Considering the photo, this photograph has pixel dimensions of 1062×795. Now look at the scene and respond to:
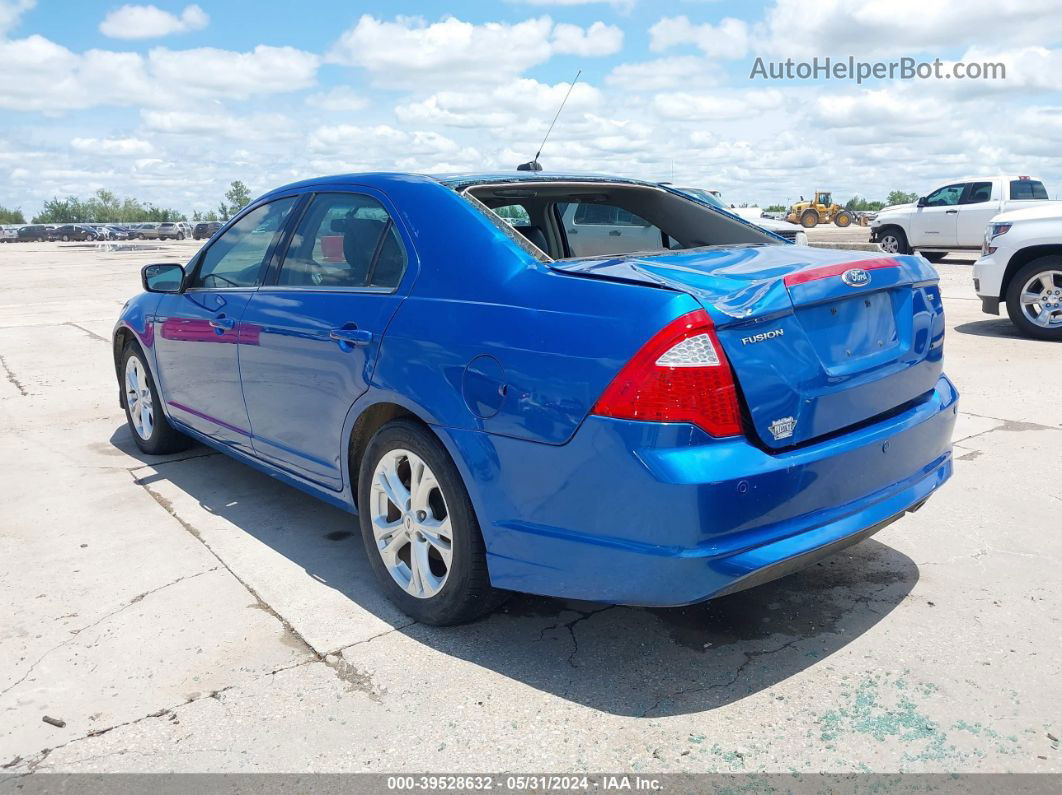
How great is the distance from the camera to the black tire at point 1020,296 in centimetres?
898

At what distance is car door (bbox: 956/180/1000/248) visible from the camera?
18062 millimetres

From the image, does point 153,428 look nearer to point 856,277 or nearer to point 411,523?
point 411,523

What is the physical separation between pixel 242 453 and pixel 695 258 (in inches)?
100.0

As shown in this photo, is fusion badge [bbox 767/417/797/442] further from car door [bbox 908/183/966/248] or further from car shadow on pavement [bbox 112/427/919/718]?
car door [bbox 908/183/966/248]

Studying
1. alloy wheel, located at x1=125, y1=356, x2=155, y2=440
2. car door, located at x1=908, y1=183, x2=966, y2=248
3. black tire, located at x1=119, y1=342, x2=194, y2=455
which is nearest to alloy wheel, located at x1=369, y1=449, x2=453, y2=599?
black tire, located at x1=119, y1=342, x2=194, y2=455

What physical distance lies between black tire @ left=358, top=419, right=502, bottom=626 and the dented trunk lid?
0.77 m

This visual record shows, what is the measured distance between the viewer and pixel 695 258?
3.22 meters

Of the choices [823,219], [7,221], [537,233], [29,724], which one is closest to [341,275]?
[537,233]

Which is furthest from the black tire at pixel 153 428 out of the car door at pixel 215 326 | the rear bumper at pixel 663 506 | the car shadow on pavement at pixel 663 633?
the rear bumper at pixel 663 506

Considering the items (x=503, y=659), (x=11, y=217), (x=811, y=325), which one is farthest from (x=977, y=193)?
(x=11, y=217)

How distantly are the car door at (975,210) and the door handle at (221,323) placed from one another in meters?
17.3

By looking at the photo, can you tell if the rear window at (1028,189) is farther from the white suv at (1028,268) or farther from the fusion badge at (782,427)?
the fusion badge at (782,427)

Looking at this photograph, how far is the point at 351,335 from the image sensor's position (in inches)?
136

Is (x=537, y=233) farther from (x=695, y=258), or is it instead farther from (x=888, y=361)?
Answer: (x=888, y=361)
